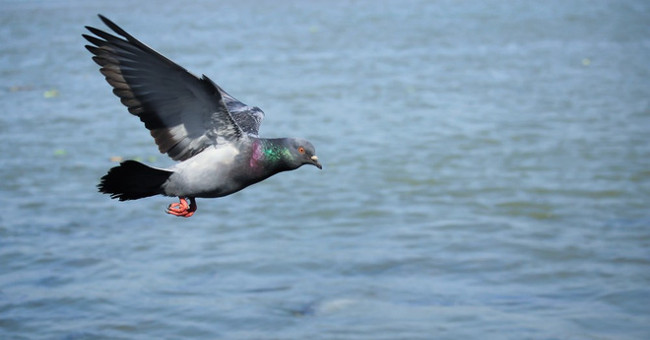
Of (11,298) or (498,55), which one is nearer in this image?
(11,298)

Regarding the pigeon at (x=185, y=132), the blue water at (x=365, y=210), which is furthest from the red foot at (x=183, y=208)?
the blue water at (x=365, y=210)

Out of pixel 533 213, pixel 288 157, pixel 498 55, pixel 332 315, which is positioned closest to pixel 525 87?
pixel 498 55

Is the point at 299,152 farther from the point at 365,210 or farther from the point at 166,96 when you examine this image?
the point at 365,210

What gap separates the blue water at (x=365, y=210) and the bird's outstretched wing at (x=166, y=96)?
5.16m

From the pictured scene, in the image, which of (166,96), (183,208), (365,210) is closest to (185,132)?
(166,96)

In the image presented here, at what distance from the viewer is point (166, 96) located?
19.4ft

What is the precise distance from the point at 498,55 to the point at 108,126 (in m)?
12.3

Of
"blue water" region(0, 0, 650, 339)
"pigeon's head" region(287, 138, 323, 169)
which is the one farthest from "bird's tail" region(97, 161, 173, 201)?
"blue water" region(0, 0, 650, 339)

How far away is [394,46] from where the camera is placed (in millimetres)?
29750

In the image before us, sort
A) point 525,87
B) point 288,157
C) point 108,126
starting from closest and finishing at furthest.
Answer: point 288,157, point 108,126, point 525,87

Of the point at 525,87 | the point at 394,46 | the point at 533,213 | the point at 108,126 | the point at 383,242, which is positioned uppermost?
the point at 394,46

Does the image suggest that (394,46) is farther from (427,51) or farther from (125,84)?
(125,84)

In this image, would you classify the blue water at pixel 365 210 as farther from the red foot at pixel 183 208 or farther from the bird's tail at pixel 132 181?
the bird's tail at pixel 132 181

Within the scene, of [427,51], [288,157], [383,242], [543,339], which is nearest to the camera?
[288,157]
